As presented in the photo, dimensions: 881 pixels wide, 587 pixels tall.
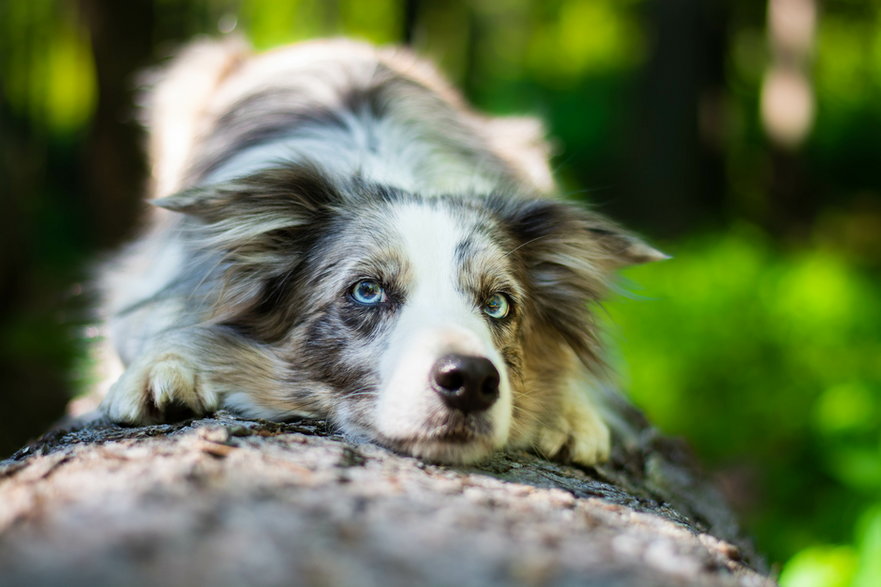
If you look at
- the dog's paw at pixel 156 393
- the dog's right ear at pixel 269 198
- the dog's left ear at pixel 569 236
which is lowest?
the dog's paw at pixel 156 393

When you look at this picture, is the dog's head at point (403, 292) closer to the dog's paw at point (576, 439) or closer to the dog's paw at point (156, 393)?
the dog's paw at point (576, 439)

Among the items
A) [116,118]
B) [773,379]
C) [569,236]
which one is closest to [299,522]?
[569,236]

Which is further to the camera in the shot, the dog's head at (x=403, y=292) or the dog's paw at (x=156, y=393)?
the dog's paw at (x=156, y=393)

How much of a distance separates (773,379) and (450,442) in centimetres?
432

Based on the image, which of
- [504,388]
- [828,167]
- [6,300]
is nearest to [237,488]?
[504,388]

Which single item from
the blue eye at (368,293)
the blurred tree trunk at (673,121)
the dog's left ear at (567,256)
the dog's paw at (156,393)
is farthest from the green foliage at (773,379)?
the blurred tree trunk at (673,121)

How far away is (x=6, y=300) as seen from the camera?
353 inches

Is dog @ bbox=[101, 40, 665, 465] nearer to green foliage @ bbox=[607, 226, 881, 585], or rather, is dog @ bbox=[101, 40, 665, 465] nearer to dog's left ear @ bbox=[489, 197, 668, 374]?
dog's left ear @ bbox=[489, 197, 668, 374]

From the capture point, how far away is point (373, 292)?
3.25 meters

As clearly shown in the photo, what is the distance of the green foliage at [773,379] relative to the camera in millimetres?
5328

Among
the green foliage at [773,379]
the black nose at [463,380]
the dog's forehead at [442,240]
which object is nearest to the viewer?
the black nose at [463,380]

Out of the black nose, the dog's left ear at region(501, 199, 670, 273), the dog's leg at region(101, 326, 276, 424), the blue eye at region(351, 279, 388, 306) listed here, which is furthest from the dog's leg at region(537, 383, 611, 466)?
the dog's leg at region(101, 326, 276, 424)

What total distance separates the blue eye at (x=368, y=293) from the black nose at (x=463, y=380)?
1.87 ft

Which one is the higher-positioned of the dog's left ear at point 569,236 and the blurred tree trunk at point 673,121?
the blurred tree trunk at point 673,121
